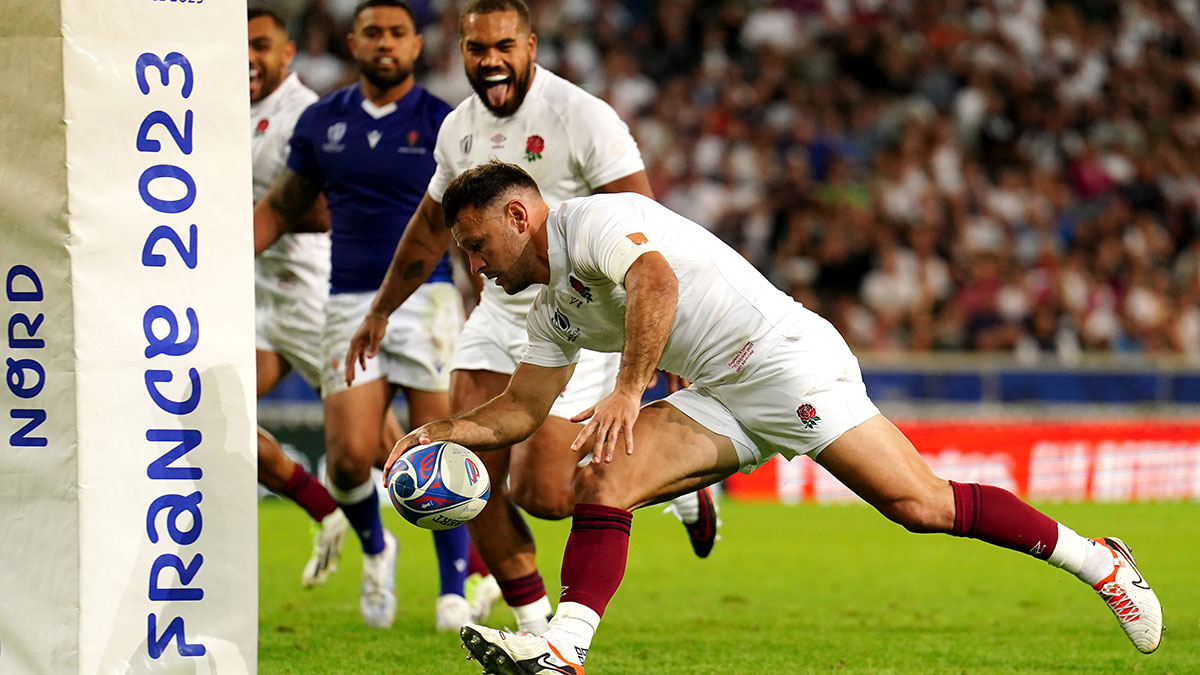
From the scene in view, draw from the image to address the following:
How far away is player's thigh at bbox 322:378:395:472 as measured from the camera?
7.04m

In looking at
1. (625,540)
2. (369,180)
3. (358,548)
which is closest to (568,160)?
(369,180)

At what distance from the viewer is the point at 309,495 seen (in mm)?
7879

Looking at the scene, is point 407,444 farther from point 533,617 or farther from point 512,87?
point 512,87

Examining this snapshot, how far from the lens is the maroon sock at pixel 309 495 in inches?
309

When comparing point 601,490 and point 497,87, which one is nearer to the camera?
point 601,490

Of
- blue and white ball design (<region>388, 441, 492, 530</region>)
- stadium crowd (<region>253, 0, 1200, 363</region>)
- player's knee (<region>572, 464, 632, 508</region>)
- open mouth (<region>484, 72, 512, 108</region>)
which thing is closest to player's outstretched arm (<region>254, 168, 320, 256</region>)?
open mouth (<region>484, 72, 512, 108</region>)

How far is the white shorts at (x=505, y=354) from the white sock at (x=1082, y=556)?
2044mm

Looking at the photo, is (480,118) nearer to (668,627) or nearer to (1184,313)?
(668,627)

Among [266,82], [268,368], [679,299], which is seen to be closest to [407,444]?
[679,299]

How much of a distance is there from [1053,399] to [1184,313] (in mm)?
3028

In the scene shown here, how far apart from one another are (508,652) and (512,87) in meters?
2.78

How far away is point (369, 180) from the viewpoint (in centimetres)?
718

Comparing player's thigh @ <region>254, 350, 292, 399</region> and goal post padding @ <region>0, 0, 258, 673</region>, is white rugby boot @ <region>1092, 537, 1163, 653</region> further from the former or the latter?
player's thigh @ <region>254, 350, 292, 399</region>

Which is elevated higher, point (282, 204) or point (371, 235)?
point (282, 204)
